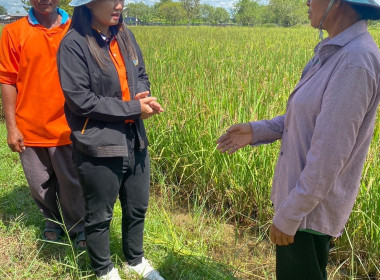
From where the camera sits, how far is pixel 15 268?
2.03 metres

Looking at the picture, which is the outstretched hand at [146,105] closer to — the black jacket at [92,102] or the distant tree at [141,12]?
the black jacket at [92,102]

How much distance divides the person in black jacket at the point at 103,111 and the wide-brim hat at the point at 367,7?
0.92m

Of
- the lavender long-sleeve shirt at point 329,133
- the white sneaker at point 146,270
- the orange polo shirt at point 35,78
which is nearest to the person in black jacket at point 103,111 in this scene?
the white sneaker at point 146,270

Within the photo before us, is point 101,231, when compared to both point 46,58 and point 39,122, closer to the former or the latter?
point 39,122

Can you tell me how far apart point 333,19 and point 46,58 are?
1543mm

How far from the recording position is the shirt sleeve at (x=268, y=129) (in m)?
1.50

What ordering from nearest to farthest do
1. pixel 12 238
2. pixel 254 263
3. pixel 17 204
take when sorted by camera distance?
pixel 254 263 < pixel 12 238 < pixel 17 204

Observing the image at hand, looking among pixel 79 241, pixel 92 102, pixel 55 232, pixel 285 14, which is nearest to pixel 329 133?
pixel 92 102

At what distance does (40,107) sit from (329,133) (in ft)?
5.44

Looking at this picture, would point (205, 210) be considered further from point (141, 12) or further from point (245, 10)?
point (141, 12)

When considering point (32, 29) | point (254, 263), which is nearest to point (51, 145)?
point (32, 29)

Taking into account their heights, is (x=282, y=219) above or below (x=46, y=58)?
below

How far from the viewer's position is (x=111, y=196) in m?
1.72

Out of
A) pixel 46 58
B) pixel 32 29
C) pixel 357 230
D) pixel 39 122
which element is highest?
pixel 32 29
